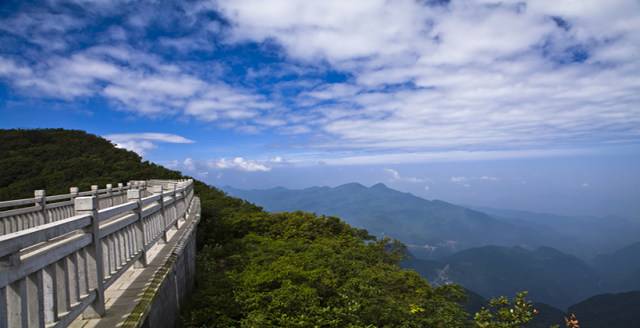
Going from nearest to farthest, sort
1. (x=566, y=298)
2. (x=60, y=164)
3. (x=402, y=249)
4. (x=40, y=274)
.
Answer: (x=40, y=274) < (x=402, y=249) < (x=60, y=164) < (x=566, y=298)

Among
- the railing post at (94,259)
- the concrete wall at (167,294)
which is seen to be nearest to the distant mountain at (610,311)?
the concrete wall at (167,294)

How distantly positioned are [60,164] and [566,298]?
232 m

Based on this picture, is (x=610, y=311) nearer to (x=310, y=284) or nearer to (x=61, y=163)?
A: (x=310, y=284)

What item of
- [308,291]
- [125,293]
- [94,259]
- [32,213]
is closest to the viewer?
[94,259]

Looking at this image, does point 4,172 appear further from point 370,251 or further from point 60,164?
point 370,251

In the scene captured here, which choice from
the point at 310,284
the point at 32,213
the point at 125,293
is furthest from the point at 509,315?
the point at 32,213

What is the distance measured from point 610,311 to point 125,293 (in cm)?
13260

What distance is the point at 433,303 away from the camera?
9.49 metres

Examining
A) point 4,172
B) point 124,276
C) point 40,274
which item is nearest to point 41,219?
point 124,276

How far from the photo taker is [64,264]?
3230mm

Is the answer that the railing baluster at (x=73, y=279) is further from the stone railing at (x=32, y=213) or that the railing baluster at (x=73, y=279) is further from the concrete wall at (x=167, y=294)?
the stone railing at (x=32, y=213)

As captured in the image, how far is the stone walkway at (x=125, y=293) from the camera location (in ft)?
12.7

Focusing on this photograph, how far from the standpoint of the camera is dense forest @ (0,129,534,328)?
6.93 meters

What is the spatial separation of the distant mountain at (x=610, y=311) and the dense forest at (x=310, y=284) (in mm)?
104165
